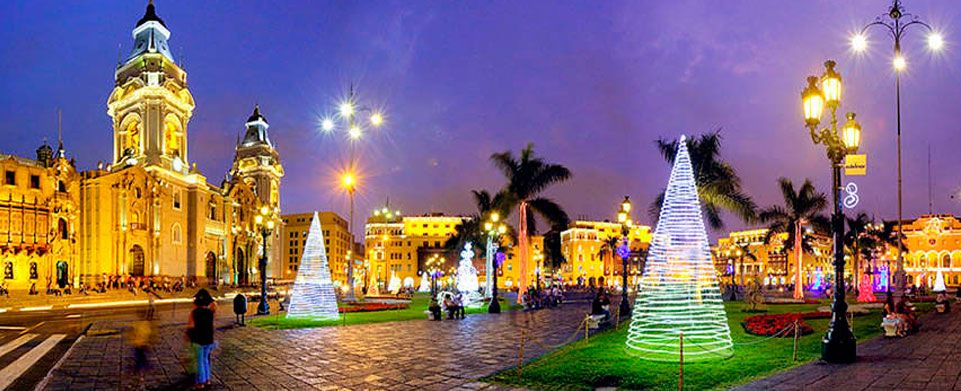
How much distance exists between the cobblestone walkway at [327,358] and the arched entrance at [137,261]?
50.1 metres

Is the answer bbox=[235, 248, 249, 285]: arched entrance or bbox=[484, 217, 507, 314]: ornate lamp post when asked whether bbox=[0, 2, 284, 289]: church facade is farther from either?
bbox=[484, 217, 507, 314]: ornate lamp post

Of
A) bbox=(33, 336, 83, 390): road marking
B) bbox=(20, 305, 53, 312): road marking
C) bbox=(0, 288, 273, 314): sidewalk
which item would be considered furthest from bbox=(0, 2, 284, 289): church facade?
bbox=(33, 336, 83, 390): road marking

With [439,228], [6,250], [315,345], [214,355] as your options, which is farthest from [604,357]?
[439,228]

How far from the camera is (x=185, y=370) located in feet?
43.3

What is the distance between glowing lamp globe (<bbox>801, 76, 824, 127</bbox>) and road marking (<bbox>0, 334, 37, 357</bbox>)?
63.7 feet

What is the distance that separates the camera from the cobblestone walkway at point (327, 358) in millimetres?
11734

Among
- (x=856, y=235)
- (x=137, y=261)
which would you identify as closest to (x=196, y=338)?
(x=856, y=235)

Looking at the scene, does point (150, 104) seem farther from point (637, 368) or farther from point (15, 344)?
point (637, 368)

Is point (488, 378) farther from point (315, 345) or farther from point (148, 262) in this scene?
point (148, 262)

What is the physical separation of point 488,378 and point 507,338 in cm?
736

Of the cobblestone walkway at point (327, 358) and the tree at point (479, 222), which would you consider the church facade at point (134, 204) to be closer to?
the tree at point (479, 222)

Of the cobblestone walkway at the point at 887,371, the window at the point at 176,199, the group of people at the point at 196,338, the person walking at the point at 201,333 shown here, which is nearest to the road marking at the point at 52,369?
the group of people at the point at 196,338

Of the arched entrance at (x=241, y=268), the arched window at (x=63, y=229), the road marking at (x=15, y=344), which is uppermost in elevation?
the arched window at (x=63, y=229)

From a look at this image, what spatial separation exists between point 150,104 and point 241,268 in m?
31.4
